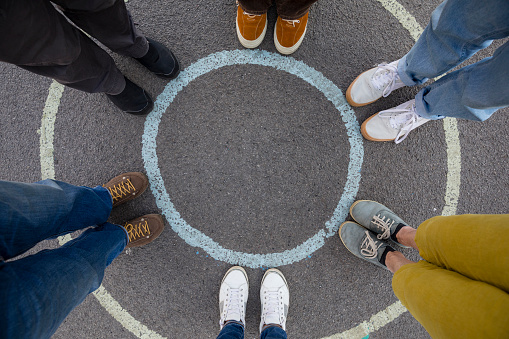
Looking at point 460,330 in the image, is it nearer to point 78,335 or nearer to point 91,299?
point 91,299

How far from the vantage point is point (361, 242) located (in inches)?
77.4

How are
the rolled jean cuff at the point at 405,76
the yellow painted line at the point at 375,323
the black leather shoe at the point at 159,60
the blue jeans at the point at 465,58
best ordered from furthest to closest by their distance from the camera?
the yellow painted line at the point at 375,323 < the black leather shoe at the point at 159,60 < the rolled jean cuff at the point at 405,76 < the blue jeans at the point at 465,58

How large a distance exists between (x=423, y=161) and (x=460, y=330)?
4.67 ft

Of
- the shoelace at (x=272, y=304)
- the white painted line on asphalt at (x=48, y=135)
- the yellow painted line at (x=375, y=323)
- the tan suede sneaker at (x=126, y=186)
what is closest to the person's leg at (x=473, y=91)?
the yellow painted line at (x=375, y=323)

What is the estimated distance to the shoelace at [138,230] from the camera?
1.95 meters

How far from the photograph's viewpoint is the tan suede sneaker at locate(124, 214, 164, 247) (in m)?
1.95

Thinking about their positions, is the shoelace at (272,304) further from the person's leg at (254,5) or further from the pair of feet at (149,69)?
the person's leg at (254,5)

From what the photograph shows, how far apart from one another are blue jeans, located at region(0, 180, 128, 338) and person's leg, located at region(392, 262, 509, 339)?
1.54m

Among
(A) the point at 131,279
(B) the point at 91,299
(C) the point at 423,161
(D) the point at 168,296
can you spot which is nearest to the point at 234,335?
(D) the point at 168,296

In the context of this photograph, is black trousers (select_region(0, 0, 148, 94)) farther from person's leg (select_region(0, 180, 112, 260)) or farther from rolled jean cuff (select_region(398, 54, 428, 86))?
rolled jean cuff (select_region(398, 54, 428, 86))

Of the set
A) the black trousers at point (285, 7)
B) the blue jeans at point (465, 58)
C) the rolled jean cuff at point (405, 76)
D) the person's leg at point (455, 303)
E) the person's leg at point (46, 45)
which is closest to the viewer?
the person's leg at point (455, 303)

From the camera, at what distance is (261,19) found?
1.88 meters

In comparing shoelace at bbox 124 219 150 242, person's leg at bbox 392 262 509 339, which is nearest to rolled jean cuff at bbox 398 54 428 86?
person's leg at bbox 392 262 509 339

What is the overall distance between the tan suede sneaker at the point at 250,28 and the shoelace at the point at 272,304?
6.29ft
